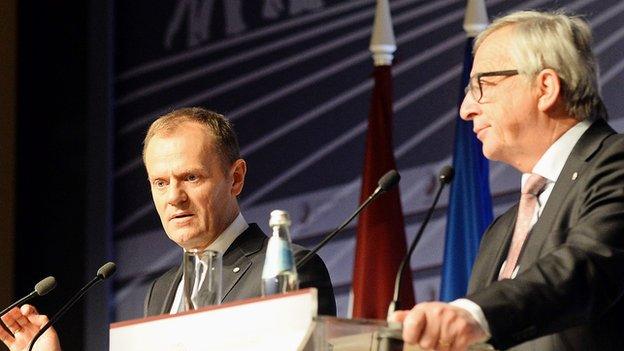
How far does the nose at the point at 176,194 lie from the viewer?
3934 mm

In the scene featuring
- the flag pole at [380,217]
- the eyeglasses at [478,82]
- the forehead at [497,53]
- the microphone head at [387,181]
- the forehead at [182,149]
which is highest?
the forehead at [497,53]

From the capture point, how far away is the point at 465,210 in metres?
A: 5.40

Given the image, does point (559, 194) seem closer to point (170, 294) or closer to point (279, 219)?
point (279, 219)

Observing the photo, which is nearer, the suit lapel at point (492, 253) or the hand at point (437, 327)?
the hand at point (437, 327)

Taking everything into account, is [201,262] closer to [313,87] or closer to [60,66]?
[313,87]

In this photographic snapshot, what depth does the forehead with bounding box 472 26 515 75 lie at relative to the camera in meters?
3.28

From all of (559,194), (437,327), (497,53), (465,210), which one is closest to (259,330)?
(437,327)

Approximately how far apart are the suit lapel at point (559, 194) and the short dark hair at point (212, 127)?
4.28 feet

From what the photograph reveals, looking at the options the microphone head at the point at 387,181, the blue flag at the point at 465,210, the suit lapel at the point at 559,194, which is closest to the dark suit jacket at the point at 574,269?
the suit lapel at the point at 559,194

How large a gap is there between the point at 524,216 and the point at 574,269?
2.07 ft

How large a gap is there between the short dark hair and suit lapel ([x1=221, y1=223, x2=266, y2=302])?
0.84ft

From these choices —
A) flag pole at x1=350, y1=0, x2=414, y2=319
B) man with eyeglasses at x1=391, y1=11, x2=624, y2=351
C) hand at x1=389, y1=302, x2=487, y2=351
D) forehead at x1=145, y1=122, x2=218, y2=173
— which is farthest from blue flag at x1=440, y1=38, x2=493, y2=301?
hand at x1=389, y1=302, x2=487, y2=351

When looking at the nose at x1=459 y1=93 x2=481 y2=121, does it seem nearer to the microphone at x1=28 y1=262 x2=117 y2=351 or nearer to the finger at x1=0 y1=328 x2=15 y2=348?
the microphone at x1=28 y1=262 x2=117 y2=351

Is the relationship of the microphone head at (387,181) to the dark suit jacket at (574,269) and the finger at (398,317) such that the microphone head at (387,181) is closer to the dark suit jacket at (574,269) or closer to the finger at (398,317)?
the dark suit jacket at (574,269)
